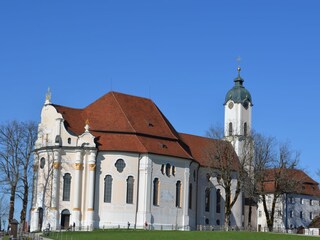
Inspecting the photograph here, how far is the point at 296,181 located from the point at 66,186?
103 ft

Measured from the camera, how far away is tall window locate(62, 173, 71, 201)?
79375mm

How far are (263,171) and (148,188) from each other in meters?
16.3

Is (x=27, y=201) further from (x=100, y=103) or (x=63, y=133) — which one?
(x=100, y=103)

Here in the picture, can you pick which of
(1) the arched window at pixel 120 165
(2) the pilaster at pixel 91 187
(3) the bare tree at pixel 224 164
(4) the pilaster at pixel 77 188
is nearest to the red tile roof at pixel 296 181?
(3) the bare tree at pixel 224 164

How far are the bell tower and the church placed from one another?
1996 centimetres

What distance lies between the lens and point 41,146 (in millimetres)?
82312

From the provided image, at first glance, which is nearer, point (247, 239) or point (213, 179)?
point (247, 239)

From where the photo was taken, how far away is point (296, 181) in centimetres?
9100

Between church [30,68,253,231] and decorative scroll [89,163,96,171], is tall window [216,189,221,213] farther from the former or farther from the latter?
decorative scroll [89,163,96,171]

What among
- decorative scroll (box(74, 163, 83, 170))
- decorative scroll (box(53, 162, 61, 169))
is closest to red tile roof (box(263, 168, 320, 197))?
decorative scroll (box(74, 163, 83, 170))

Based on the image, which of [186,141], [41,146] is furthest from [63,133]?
Answer: [186,141]

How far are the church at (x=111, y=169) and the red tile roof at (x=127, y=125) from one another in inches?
4.7

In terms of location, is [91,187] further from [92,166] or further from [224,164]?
[224,164]

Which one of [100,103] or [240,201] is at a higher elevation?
[100,103]
